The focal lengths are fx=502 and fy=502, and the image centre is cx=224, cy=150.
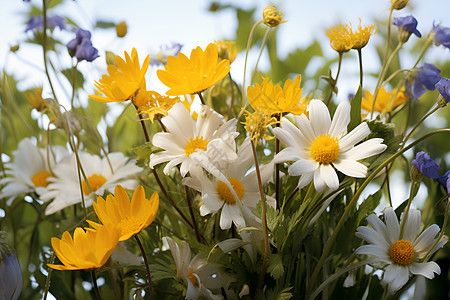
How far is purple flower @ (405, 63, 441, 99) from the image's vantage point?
38 cm

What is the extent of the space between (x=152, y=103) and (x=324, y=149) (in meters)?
0.12

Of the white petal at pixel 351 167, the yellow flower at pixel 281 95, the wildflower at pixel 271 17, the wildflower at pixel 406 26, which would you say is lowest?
the white petal at pixel 351 167

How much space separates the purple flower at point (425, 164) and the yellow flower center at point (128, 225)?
0.18m

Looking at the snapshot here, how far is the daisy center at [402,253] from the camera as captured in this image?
347mm

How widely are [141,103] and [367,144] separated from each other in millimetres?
155

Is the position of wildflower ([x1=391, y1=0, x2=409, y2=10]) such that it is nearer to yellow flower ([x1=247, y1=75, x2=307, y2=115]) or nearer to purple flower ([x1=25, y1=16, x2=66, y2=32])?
yellow flower ([x1=247, y1=75, x2=307, y2=115])

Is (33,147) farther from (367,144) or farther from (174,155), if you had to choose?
(367,144)

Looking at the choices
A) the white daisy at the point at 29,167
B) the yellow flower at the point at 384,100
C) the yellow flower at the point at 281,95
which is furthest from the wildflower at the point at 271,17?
the white daisy at the point at 29,167

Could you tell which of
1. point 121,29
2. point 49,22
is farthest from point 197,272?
point 49,22

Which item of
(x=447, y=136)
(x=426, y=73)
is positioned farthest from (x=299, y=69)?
(x=426, y=73)

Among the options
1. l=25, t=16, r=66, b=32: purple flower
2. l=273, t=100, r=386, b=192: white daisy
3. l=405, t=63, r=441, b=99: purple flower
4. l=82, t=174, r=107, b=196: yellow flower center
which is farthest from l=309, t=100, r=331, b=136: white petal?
l=25, t=16, r=66, b=32: purple flower

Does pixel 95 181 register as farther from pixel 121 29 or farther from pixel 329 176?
pixel 329 176

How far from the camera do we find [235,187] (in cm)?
35

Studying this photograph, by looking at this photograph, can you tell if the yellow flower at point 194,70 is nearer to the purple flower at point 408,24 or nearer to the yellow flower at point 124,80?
the yellow flower at point 124,80
